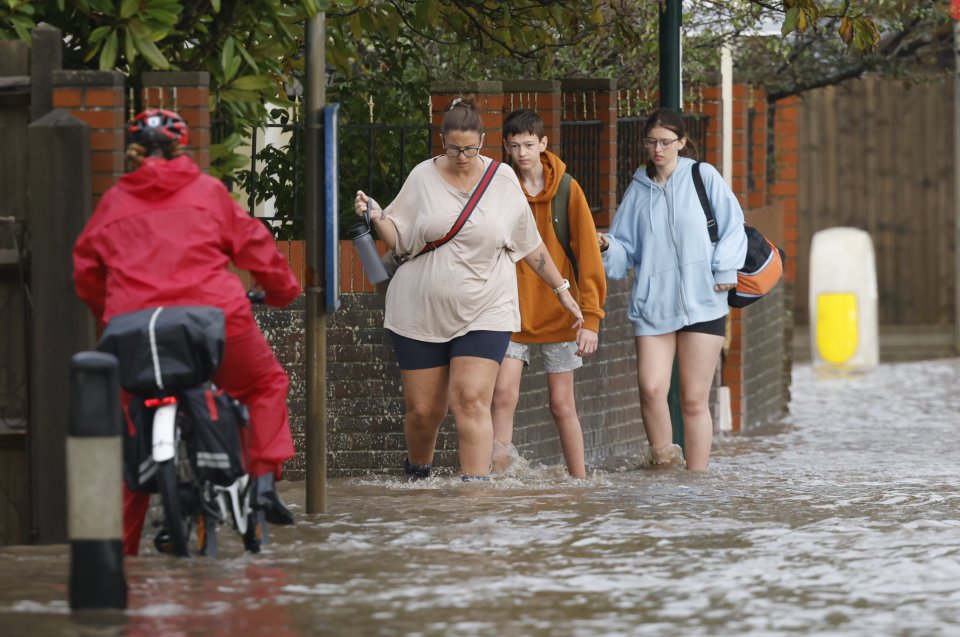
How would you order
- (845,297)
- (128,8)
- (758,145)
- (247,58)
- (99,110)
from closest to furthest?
(99,110) < (128,8) < (247,58) < (758,145) < (845,297)

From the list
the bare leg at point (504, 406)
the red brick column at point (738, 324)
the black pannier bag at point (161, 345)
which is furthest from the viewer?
the red brick column at point (738, 324)

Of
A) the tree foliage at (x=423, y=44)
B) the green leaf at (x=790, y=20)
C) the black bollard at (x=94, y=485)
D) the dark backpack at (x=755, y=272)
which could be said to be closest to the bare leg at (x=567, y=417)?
the dark backpack at (x=755, y=272)

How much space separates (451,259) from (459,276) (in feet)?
0.27

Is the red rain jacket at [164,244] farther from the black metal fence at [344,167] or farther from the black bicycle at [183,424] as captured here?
the black metal fence at [344,167]

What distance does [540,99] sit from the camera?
37.5 ft

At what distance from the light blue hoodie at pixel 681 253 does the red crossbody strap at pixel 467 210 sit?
4.64 feet

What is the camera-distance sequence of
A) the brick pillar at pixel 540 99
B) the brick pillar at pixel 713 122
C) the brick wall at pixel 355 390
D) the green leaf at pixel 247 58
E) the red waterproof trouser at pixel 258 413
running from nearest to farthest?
1. the red waterproof trouser at pixel 258 413
2. the green leaf at pixel 247 58
3. the brick wall at pixel 355 390
4. the brick pillar at pixel 540 99
5. the brick pillar at pixel 713 122

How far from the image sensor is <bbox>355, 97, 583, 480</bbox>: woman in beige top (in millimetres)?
9023

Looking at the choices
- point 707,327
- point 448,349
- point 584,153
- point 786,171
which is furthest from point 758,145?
point 448,349

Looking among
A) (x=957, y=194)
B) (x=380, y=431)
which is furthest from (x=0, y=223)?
(x=957, y=194)

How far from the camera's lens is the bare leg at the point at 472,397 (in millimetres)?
9086

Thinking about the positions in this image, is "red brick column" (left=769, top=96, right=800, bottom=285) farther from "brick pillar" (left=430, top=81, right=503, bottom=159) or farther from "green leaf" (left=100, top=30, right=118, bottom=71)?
"green leaf" (left=100, top=30, right=118, bottom=71)

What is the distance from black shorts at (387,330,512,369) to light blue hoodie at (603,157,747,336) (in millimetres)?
1228

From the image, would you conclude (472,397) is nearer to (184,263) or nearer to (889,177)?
(184,263)
